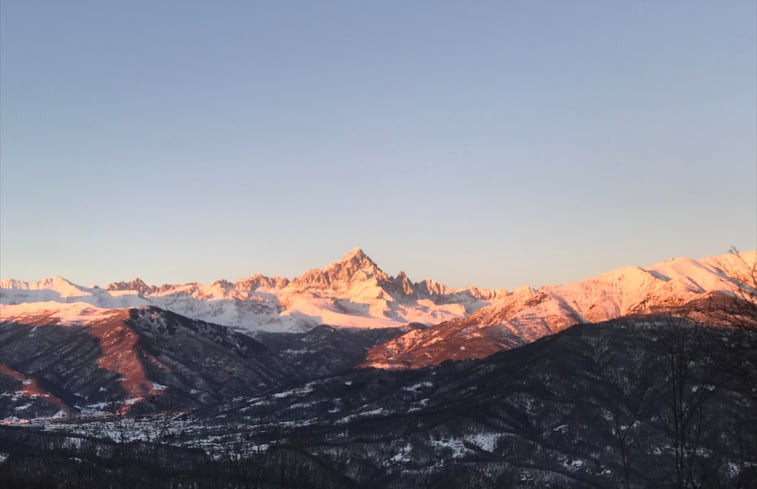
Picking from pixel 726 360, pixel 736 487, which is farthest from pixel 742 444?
pixel 726 360

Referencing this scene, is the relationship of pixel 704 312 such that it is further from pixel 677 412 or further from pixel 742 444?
pixel 742 444

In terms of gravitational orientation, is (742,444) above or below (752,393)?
below

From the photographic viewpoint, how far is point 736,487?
46.8 meters

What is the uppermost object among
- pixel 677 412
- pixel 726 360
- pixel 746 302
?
pixel 746 302

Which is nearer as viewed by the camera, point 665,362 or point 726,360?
point 726,360

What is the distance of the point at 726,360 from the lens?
41812 millimetres

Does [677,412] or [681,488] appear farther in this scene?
[677,412]

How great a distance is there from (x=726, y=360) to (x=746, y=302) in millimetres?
3270

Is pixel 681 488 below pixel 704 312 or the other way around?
below

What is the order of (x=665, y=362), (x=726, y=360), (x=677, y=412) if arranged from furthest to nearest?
(x=665, y=362)
(x=677, y=412)
(x=726, y=360)


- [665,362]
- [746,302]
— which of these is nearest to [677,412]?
[665,362]

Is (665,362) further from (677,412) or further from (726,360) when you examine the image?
(726,360)

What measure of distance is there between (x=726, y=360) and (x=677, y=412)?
5.73m

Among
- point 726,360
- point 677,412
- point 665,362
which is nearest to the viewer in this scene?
point 726,360
